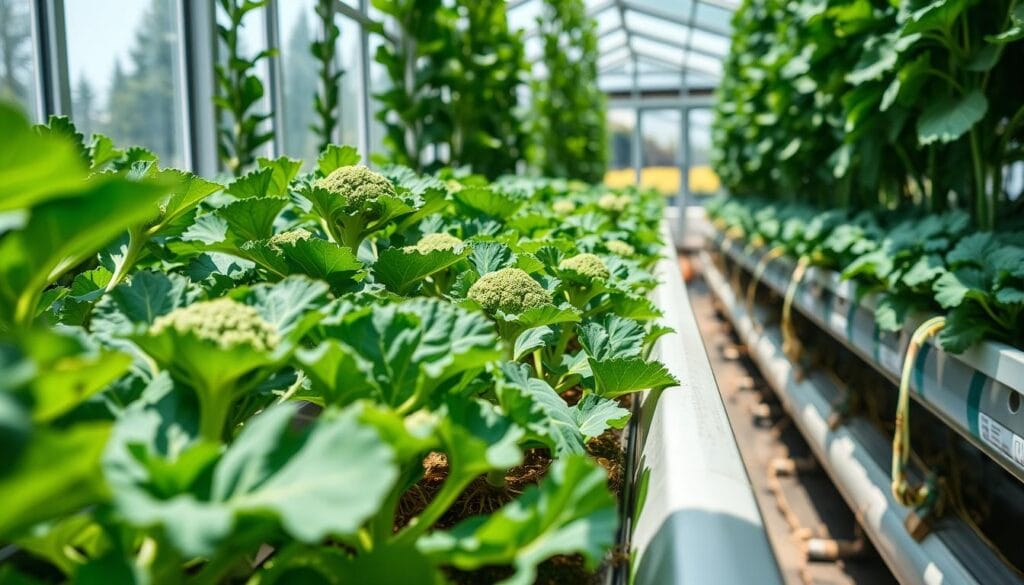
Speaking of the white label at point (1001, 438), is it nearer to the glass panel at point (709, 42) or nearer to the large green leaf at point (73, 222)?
the large green leaf at point (73, 222)

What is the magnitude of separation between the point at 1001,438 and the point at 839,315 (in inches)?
49.0

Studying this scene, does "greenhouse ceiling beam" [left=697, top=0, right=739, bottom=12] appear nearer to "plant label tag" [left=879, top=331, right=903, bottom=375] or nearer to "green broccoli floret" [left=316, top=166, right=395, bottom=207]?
"plant label tag" [left=879, top=331, right=903, bottom=375]

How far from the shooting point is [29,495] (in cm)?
31

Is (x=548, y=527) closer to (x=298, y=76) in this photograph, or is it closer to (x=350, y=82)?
(x=298, y=76)

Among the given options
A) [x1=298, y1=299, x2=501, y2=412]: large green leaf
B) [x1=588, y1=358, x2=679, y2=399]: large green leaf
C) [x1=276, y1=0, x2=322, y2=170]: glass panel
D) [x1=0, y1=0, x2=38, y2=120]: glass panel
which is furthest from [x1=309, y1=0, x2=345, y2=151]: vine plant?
[x1=298, y1=299, x2=501, y2=412]: large green leaf

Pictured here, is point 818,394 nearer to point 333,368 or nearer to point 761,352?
point 761,352

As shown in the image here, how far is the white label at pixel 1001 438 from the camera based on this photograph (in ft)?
4.23

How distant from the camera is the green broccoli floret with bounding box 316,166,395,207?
0.95 metres

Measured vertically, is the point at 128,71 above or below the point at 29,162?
above

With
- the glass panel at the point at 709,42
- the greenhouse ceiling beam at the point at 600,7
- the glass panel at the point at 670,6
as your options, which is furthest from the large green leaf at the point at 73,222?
the glass panel at the point at 709,42

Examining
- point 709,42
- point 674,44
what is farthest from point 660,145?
point 709,42

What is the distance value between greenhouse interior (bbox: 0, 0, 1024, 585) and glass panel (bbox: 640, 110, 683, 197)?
331 inches

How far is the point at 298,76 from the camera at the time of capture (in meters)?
3.84

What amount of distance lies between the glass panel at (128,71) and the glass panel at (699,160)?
410 inches
